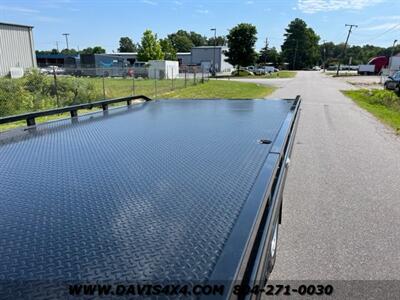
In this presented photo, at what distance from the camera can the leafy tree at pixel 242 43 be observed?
183 ft

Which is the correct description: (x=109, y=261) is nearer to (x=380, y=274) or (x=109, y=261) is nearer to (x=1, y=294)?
(x=1, y=294)

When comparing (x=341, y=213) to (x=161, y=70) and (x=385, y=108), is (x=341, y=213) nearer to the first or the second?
(x=385, y=108)

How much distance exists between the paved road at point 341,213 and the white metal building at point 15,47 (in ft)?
88.8

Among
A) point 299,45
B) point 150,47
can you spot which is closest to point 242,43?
point 150,47

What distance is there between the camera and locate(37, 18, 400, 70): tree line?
56.5 metres

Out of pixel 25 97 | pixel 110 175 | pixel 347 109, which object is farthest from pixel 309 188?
pixel 347 109

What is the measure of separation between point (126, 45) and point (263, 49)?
6737cm

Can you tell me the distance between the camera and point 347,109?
15.4 metres

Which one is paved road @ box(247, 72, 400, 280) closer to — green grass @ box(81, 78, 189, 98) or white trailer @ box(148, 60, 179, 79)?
green grass @ box(81, 78, 189, 98)

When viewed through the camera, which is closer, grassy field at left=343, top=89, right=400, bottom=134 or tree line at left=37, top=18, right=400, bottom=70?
grassy field at left=343, top=89, right=400, bottom=134

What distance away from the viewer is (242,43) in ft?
185

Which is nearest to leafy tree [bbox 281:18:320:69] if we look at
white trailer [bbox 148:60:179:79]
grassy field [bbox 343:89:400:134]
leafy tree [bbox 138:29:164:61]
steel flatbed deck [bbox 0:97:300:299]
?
leafy tree [bbox 138:29:164:61]

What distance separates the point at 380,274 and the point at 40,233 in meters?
2.81

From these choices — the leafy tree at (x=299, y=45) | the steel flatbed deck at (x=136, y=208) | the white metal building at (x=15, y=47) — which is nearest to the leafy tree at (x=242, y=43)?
the white metal building at (x=15, y=47)
